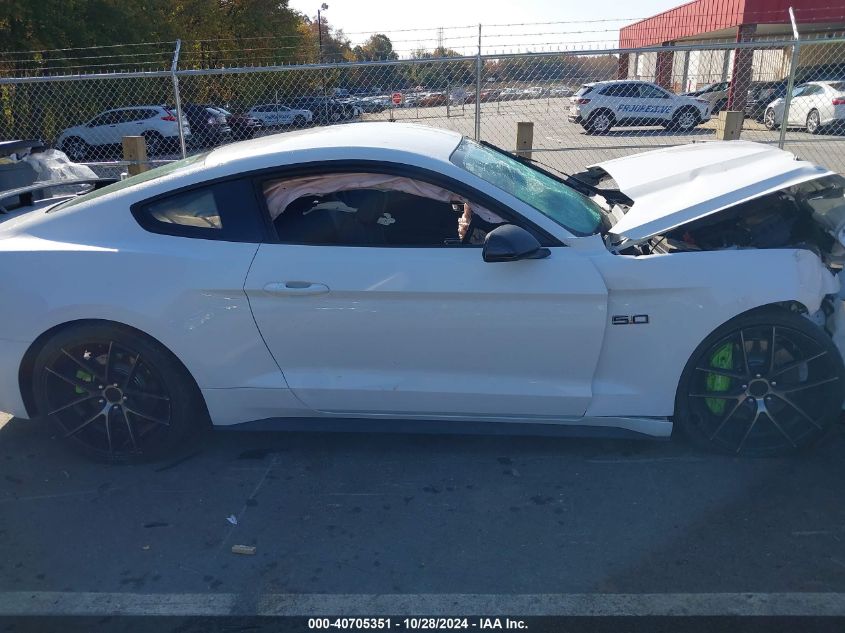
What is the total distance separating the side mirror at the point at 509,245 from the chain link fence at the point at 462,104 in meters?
5.11

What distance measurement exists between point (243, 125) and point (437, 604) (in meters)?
10.2

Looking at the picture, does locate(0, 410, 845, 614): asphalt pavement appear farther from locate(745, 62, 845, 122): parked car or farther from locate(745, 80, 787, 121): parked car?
locate(745, 80, 787, 121): parked car

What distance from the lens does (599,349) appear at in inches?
130

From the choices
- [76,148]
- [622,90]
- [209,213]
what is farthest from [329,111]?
[76,148]

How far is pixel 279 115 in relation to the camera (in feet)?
35.1

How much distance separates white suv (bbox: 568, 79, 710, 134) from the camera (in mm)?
10617

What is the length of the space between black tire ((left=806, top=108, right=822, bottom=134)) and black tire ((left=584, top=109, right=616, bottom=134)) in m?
7.78

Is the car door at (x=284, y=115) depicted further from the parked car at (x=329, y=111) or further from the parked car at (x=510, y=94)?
the parked car at (x=510, y=94)

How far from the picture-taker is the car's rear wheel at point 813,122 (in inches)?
635

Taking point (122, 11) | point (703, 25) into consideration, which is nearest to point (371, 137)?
point (122, 11)

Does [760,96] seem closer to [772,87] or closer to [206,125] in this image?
[772,87]

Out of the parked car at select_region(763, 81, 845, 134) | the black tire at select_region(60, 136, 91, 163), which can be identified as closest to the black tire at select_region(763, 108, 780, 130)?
the parked car at select_region(763, 81, 845, 134)

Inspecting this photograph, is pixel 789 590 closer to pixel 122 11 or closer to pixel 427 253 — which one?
pixel 427 253

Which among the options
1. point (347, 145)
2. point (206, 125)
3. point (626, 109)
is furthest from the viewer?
point (206, 125)
